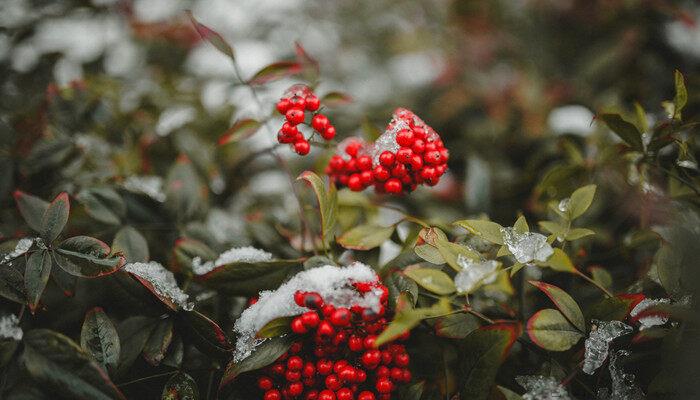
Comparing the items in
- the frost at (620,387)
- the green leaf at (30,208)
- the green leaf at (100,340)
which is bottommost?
the frost at (620,387)

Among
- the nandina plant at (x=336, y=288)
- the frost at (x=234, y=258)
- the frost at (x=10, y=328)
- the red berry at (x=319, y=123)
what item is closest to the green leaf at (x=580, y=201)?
the nandina plant at (x=336, y=288)

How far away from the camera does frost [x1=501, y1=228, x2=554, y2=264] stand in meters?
0.72

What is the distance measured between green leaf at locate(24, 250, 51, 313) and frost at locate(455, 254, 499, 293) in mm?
673

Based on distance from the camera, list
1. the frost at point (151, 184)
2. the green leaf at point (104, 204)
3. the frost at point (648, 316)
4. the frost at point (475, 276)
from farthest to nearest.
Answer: the frost at point (151, 184) < the green leaf at point (104, 204) < the frost at point (648, 316) < the frost at point (475, 276)

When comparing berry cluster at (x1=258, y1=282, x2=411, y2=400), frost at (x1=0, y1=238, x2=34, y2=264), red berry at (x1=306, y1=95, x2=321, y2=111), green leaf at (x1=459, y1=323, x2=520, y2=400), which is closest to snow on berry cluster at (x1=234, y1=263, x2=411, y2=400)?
berry cluster at (x1=258, y1=282, x2=411, y2=400)

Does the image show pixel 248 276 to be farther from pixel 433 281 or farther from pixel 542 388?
pixel 542 388

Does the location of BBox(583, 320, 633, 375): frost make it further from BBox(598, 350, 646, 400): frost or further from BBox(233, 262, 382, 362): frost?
BBox(233, 262, 382, 362): frost

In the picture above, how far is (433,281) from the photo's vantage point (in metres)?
0.68

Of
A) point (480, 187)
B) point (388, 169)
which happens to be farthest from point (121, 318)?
point (480, 187)

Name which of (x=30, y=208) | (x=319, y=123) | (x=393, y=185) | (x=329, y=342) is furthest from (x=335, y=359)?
(x=30, y=208)

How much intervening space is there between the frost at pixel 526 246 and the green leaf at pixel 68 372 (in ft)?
2.17

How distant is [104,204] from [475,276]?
81cm

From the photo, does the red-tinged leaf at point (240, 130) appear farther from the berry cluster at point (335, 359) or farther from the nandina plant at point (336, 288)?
the berry cluster at point (335, 359)

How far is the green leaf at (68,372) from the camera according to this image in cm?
68
